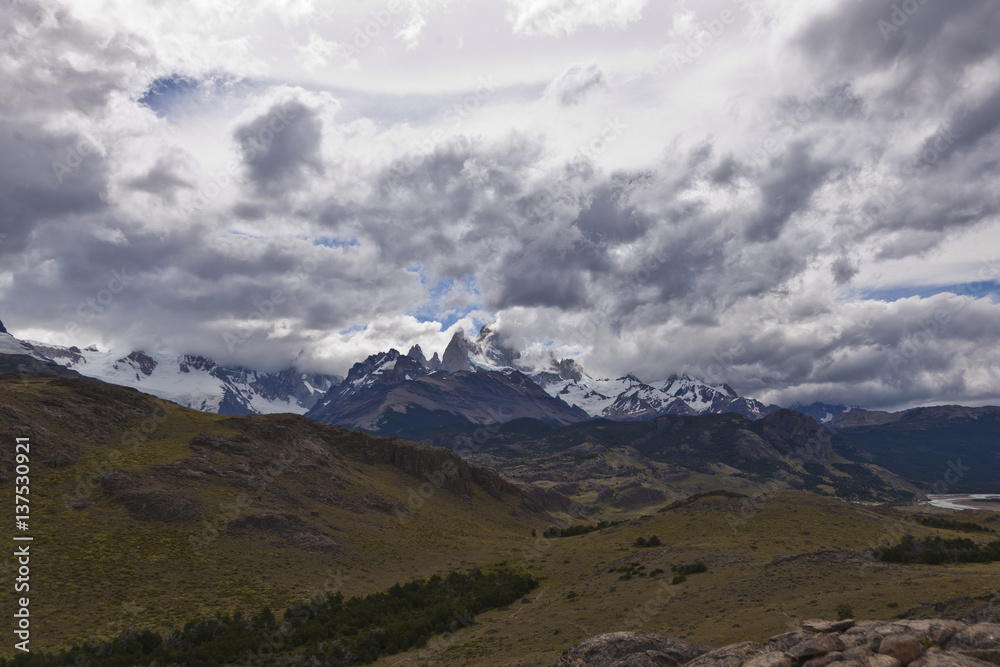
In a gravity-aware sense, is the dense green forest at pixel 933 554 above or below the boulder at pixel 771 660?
below

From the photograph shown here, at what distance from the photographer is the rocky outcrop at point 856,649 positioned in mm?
16844

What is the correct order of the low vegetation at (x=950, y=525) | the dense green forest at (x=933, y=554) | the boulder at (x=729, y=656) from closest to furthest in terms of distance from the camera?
1. the boulder at (x=729, y=656)
2. the dense green forest at (x=933, y=554)
3. the low vegetation at (x=950, y=525)

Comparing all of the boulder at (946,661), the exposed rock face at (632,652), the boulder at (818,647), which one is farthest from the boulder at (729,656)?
the boulder at (946,661)

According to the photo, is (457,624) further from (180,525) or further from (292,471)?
(292,471)

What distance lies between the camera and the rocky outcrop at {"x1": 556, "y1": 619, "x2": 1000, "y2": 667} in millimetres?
16844

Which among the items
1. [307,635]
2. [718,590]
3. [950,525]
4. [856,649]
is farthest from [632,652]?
[950,525]

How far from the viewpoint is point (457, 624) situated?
166 feet

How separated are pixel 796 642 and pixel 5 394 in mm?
119032

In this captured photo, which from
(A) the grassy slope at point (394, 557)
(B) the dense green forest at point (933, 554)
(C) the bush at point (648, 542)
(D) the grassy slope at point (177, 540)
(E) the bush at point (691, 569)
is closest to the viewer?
(A) the grassy slope at point (394, 557)

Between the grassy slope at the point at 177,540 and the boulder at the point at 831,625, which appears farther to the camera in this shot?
the grassy slope at the point at 177,540

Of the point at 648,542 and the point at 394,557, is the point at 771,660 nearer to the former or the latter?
the point at 648,542

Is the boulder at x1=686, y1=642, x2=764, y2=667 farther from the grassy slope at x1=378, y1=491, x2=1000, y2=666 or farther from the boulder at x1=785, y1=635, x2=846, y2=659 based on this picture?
the grassy slope at x1=378, y1=491, x2=1000, y2=666

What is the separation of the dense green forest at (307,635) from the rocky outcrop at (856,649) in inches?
1090

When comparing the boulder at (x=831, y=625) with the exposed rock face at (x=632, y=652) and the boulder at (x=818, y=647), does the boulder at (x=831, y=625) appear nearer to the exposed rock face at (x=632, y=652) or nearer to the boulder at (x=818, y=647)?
the boulder at (x=818, y=647)
